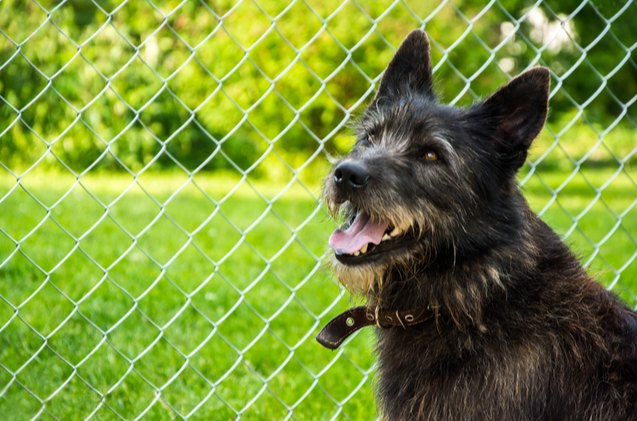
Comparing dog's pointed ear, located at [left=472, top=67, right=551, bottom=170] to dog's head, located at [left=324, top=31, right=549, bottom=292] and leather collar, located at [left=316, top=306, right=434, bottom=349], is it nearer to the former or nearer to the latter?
dog's head, located at [left=324, top=31, right=549, bottom=292]

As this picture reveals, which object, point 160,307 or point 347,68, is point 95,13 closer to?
point 347,68

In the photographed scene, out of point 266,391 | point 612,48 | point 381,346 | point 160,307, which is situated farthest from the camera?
point 612,48

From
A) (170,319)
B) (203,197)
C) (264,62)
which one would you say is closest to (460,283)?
(170,319)

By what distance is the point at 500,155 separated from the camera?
2.90m

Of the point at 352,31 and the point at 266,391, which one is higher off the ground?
the point at 352,31

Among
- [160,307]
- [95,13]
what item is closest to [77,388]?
[160,307]

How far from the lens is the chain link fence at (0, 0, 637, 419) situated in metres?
3.64

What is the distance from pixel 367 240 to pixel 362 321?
0.34m

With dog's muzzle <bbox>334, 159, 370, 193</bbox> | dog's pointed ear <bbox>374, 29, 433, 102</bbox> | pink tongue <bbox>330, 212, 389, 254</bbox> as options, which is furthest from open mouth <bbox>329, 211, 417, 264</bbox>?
dog's pointed ear <bbox>374, 29, 433, 102</bbox>

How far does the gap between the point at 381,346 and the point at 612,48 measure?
8892 mm

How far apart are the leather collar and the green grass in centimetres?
22

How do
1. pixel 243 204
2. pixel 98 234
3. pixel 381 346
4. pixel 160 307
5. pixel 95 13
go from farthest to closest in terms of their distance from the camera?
pixel 95 13 < pixel 243 204 < pixel 98 234 < pixel 160 307 < pixel 381 346

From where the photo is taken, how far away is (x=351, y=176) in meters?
2.77

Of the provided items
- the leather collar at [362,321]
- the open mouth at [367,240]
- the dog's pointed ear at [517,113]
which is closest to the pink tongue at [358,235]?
the open mouth at [367,240]
